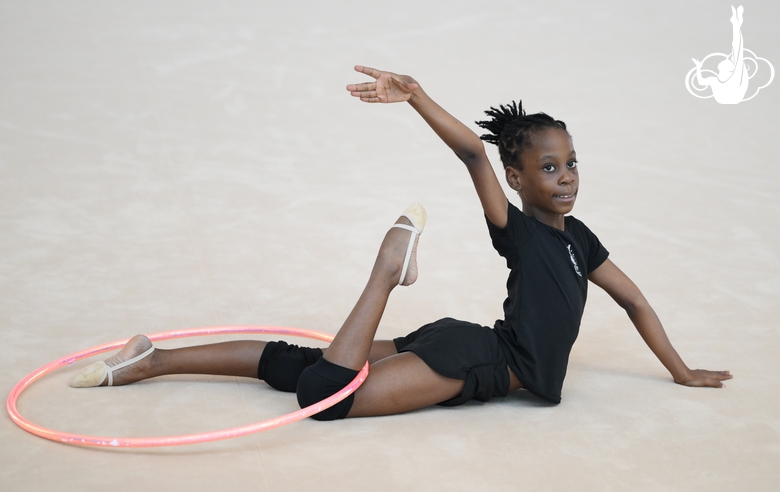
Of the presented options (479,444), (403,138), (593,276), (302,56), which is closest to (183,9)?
(302,56)

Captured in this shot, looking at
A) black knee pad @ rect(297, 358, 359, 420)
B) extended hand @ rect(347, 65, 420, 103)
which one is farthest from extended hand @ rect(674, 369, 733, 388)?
extended hand @ rect(347, 65, 420, 103)

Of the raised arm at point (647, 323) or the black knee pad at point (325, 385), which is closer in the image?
the black knee pad at point (325, 385)

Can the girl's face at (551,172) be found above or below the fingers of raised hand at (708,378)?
above

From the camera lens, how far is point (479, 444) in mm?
2402

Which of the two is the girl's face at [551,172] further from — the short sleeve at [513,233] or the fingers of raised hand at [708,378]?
the fingers of raised hand at [708,378]

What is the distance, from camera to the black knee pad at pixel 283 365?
2814mm

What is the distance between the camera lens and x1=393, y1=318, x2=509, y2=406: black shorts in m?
2.61

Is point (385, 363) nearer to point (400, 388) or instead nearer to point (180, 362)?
point (400, 388)

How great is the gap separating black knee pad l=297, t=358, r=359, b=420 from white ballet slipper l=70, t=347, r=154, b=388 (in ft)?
Result: 2.15

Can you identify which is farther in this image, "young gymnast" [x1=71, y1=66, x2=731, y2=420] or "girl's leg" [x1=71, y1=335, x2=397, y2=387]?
"girl's leg" [x1=71, y1=335, x2=397, y2=387]

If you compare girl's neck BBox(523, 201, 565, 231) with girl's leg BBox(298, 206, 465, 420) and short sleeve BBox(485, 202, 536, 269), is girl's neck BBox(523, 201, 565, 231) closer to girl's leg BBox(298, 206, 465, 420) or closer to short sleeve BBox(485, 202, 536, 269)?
short sleeve BBox(485, 202, 536, 269)

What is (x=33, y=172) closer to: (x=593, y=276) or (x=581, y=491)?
(x=593, y=276)

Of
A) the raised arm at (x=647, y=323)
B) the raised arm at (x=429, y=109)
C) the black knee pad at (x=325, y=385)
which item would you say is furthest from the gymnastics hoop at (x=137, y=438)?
the raised arm at (x=647, y=323)

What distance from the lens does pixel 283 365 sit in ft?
9.25
